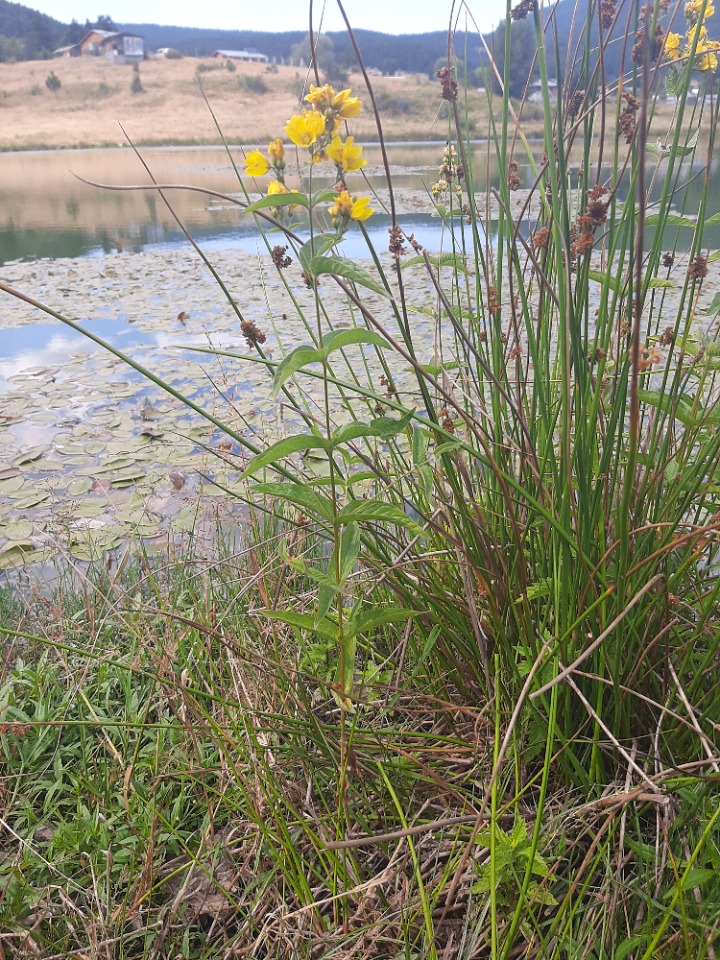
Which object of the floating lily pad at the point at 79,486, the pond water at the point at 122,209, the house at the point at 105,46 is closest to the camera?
the floating lily pad at the point at 79,486

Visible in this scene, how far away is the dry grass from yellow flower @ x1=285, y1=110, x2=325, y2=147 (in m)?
16.3

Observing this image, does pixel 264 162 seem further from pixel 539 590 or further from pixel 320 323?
pixel 539 590

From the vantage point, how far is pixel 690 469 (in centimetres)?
90

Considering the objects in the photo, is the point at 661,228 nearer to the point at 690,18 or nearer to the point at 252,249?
the point at 690,18

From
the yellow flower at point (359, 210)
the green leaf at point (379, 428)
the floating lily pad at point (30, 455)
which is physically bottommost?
the floating lily pad at point (30, 455)

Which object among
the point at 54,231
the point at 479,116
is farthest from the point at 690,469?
the point at 479,116

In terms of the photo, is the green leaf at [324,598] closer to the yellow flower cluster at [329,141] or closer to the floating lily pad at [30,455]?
the yellow flower cluster at [329,141]

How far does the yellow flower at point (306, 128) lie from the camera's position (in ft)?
2.10

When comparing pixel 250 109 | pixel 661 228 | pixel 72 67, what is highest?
pixel 72 67

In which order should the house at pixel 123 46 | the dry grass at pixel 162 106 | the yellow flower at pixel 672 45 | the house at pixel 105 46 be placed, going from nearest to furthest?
the yellow flower at pixel 672 45, the dry grass at pixel 162 106, the house at pixel 123 46, the house at pixel 105 46

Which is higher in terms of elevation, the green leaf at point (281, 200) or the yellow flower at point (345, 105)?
the yellow flower at point (345, 105)

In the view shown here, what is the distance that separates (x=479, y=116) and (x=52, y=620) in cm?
1642

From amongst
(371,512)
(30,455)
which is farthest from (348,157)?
(30,455)

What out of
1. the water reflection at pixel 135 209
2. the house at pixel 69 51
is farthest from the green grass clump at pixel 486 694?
the house at pixel 69 51
